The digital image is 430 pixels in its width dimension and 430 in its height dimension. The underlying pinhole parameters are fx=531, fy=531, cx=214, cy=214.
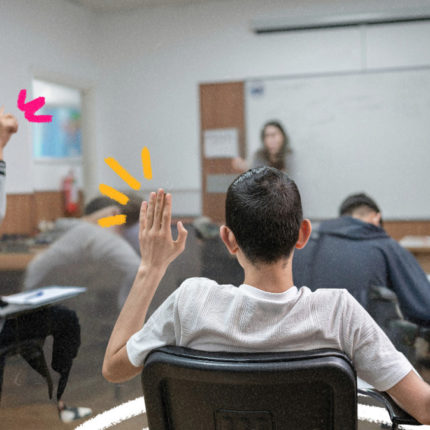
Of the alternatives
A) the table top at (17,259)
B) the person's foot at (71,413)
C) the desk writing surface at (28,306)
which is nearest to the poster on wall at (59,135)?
the table top at (17,259)

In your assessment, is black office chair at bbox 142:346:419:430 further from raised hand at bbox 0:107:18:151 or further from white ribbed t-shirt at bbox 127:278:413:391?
raised hand at bbox 0:107:18:151

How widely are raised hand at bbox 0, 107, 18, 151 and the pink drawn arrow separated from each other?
24 mm

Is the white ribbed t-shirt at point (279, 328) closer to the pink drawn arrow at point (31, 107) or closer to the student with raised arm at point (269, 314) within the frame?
the student with raised arm at point (269, 314)

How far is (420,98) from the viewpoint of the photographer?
105cm

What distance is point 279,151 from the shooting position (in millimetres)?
986

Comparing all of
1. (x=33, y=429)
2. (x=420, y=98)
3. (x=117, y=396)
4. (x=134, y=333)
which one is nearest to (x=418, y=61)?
(x=420, y=98)

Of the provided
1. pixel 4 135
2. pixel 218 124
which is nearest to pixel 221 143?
pixel 218 124

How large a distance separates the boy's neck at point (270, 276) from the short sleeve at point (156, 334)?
10 centimetres

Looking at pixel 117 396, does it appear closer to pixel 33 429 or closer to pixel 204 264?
pixel 33 429

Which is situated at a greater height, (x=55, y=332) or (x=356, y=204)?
(x=356, y=204)

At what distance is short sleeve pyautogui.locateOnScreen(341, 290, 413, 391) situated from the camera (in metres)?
0.64

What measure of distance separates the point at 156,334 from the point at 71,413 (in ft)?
1.67

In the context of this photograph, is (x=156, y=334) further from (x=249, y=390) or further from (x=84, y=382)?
(x=84, y=382)

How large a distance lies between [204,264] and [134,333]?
328mm
